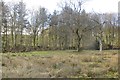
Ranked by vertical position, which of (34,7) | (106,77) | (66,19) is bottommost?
(106,77)

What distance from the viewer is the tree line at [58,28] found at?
27.6m

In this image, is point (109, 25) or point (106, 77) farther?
point (109, 25)

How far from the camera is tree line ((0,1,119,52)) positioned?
27.6m

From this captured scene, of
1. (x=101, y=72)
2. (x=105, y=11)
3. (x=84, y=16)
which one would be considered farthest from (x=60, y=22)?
(x=101, y=72)

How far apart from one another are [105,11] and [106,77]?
2355 centimetres

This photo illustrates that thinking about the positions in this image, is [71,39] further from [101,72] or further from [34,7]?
[101,72]

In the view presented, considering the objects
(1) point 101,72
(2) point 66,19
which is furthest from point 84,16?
(1) point 101,72

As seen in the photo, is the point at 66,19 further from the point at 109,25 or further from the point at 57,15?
the point at 109,25

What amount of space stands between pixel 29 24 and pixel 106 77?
945 inches

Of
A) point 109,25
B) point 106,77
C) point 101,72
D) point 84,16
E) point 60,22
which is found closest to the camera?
point 106,77

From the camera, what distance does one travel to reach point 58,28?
102ft

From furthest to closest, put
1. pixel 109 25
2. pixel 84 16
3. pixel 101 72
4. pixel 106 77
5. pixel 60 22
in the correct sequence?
pixel 109 25 < pixel 60 22 < pixel 84 16 < pixel 101 72 < pixel 106 77

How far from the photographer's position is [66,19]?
28.2 meters

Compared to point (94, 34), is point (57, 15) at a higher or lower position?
higher
